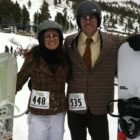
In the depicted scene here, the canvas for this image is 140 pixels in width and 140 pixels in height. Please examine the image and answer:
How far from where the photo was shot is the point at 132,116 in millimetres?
3613

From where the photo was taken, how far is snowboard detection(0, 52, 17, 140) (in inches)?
157

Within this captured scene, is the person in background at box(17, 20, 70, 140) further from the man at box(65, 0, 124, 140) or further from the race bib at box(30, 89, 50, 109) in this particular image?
the man at box(65, 0, 124, 140)

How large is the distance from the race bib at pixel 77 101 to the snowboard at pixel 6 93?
1.81ft

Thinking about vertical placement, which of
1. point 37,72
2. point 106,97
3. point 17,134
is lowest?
point 17,134

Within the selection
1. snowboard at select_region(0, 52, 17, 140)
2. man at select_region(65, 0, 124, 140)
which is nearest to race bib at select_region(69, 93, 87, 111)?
man at select_region(65, 0, 124, 140)

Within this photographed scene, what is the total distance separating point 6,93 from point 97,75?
2.89 feet

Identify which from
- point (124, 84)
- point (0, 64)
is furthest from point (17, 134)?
point (124, 84)

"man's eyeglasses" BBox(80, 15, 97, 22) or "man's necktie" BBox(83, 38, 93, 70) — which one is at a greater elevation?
"man's eyeglasses" BBox(80, 15, 97, 22)

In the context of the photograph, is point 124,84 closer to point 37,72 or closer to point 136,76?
point 136,76

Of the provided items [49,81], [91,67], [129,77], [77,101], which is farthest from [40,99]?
[129,77]

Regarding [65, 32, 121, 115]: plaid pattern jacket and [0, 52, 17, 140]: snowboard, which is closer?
[65, 32, 121, 115]: plaid pattern jacket

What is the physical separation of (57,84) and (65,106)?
0.81 ft

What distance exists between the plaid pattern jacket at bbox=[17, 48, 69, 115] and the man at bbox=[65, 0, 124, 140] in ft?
0.39

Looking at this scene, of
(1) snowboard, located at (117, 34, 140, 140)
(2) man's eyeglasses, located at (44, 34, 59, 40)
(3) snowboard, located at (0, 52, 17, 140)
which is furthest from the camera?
(3) snowboard, located at (0, 52, 17, 140)
